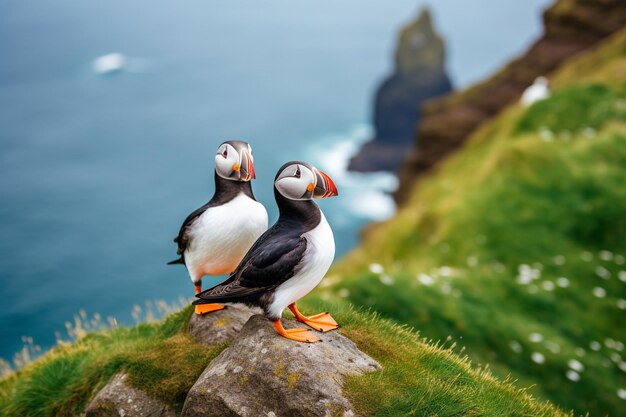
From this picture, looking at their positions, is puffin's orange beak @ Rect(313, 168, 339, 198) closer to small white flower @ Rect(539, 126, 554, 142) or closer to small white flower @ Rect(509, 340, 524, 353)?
small white flower @ Rect(509, 340, 524, 353)

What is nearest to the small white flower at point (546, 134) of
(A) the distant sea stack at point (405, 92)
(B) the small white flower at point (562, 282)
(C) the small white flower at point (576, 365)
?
(B) the small white flower at point (562, 282)

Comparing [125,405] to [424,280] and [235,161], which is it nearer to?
[235,161]

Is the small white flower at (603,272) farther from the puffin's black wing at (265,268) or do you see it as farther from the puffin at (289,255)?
the puffin's black wing at (265,268)

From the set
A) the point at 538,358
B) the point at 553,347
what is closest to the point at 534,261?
the point at 553,347

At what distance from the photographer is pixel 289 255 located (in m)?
5.95

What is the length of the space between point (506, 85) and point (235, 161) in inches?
1626

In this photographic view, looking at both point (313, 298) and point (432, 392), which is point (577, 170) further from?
point (432, 392)

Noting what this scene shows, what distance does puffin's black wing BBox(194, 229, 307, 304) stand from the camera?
19.6ft

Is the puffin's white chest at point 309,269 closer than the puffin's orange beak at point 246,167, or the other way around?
the puffin's white chest at point 309,269

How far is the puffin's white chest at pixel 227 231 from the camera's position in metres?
6.94

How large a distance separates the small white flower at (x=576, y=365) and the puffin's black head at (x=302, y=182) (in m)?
9.09

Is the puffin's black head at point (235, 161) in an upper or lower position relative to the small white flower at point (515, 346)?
→ upper

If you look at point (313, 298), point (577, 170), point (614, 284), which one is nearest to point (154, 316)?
point (313, 298)

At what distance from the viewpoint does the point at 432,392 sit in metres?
5.98
